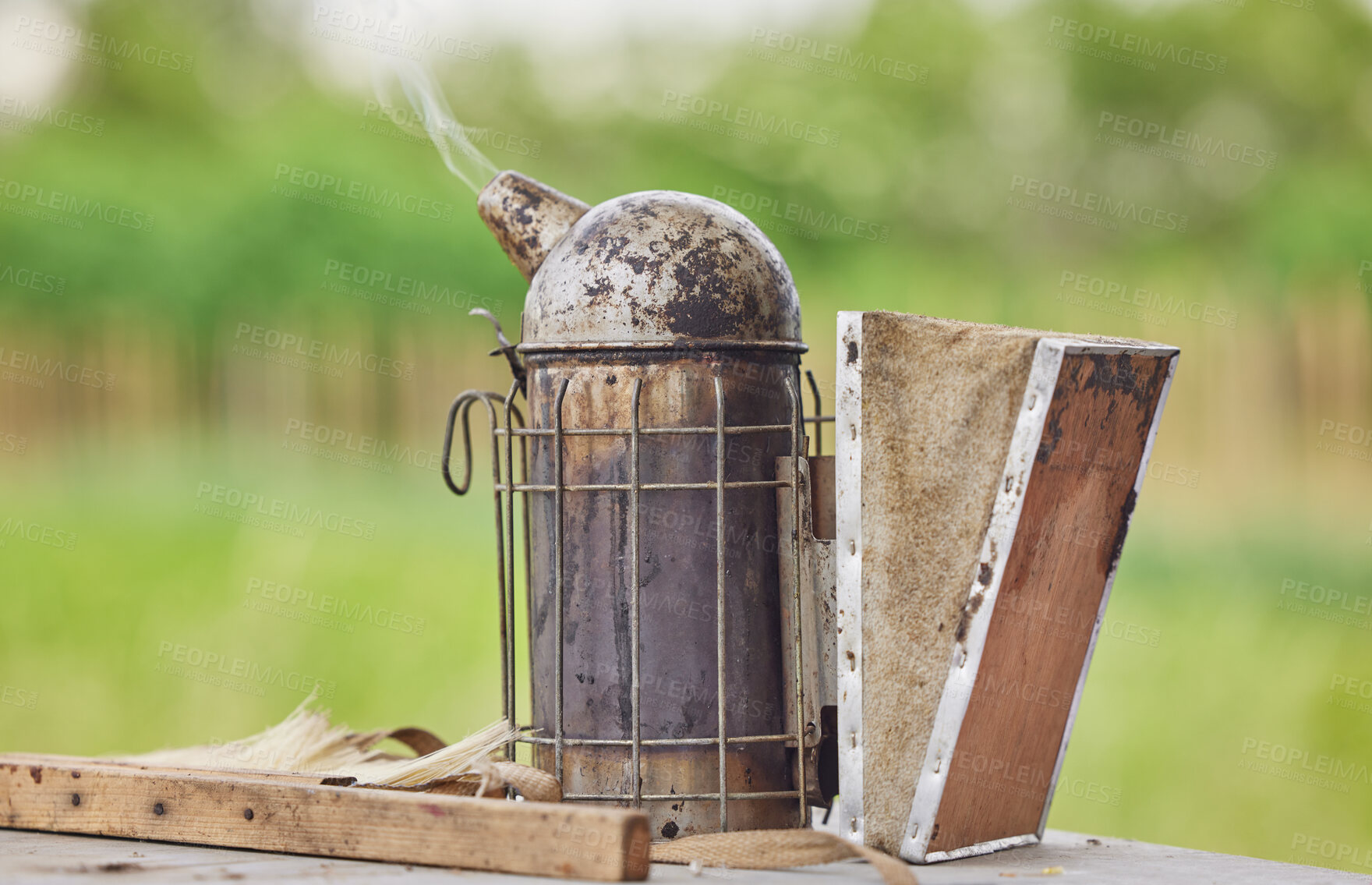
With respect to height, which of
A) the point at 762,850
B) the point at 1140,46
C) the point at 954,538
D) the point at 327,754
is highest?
the point at 1140,46

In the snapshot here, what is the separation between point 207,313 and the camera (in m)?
9.51

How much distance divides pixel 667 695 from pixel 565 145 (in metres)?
7.05

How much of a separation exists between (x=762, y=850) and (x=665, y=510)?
977mm

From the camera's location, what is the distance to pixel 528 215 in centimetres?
415

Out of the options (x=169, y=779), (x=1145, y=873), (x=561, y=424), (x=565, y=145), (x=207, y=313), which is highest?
(x=565, y=145)

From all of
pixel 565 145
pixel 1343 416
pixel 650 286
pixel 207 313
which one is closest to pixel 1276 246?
pixel 1343 416

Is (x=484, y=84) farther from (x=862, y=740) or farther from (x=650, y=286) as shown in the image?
(x=862, y=740)

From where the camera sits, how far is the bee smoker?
3762mm

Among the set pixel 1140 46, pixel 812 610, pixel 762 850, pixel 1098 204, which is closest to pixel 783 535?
pixel 812 610

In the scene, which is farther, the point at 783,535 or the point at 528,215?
the point at 528,215

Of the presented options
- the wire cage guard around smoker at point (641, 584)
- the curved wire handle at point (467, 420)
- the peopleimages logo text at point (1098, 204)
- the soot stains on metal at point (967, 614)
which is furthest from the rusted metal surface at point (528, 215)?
the peopleimages logo text at point (1098, 204)

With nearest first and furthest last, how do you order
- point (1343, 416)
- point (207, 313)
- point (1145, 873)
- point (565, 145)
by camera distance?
1. point (1145, 873)
2. point (1343, 416)
3. point (207, 313)
4. point (565, 145)

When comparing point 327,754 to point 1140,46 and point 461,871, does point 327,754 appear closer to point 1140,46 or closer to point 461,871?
point 461,871

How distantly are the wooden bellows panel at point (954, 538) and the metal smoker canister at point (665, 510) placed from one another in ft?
1.36
